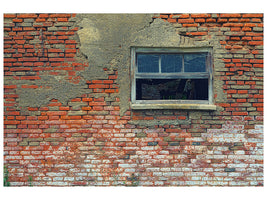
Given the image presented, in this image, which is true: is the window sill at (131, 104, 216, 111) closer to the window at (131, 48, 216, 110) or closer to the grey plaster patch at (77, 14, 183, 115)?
the window at (131, 48, 216, 110)

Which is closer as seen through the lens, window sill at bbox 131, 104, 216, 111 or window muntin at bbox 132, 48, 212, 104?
window sill at bbox 131, 104, 216, 111

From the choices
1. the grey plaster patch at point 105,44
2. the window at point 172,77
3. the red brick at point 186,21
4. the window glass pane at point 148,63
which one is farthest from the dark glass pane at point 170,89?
the red brick at point 186,21

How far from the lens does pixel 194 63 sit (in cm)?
392

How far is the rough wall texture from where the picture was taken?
3789mm

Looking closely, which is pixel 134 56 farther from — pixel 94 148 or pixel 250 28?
pixel 250 28

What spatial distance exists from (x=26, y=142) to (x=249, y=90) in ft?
12.0

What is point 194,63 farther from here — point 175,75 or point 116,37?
point 116,37

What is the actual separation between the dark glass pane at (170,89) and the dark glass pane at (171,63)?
180mm

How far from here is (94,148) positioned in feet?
12.5

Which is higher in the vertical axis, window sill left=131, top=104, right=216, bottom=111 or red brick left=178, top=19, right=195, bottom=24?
red brick left=178, top=19, right=195, bottom=24

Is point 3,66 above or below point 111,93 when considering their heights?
above

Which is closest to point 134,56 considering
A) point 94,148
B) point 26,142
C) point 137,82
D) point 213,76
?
point 137,82

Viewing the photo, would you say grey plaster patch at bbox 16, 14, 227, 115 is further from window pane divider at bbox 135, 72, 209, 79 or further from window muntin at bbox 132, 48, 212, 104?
window pane divider at bbox 135, 72, 209, 79

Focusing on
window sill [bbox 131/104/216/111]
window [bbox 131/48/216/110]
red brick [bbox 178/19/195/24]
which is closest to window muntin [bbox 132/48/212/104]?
window [bbox 131/48/216/110]
